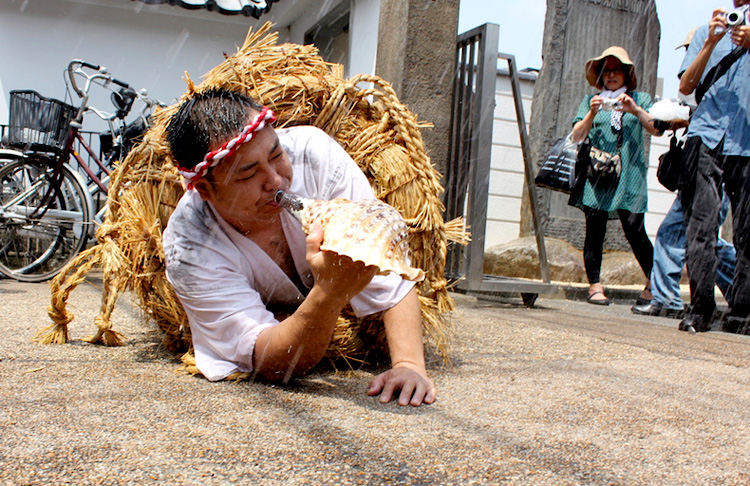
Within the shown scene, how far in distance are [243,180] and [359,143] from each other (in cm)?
90

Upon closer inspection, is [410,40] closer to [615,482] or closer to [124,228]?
[124,228]

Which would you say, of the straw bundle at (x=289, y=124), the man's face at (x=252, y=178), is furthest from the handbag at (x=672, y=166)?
the man's face at (x=252, y=178)

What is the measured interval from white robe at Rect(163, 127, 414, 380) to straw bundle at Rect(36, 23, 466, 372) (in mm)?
158

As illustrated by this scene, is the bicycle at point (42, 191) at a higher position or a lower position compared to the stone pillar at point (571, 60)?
lower

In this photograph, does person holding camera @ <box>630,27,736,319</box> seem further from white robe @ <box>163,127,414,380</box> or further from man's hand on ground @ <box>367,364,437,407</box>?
man's hand on ground @ <box>367,364,437,407</box>

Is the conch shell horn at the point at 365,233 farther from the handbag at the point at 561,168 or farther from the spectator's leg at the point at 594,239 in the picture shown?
the spectator's leg at the point at 594,239

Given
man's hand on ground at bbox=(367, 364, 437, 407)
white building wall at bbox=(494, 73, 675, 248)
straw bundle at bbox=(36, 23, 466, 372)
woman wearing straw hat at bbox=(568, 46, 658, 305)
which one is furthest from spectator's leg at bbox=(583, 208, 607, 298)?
man's hand on ground at bbox=(367, 364, 437, 407)

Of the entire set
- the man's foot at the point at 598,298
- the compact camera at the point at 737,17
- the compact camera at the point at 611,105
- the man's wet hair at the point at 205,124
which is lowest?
the man's foot at the point at 598,298

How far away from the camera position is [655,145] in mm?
8180

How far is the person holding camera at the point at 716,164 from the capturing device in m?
3.49

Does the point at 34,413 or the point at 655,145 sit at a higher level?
the point at 655,145

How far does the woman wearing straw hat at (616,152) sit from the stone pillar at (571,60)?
223 centimetres

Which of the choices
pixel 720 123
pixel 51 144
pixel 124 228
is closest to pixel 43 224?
pixel 51 144

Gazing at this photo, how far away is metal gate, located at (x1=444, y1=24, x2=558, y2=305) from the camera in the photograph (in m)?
4.29
